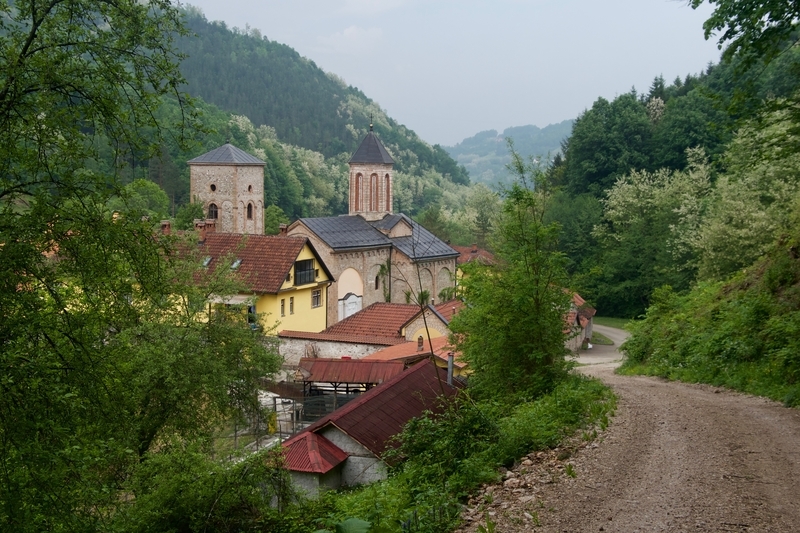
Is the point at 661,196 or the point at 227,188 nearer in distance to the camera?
the point at 661,196

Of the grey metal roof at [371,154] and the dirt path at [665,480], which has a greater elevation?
the grey metal roof at [371,154]

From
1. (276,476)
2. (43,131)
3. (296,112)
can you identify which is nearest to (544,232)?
(276,476)

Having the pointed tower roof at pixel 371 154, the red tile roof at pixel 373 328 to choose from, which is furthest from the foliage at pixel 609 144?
the red tile roof at pixel 373 328

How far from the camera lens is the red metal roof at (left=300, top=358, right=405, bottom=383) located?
823 inches

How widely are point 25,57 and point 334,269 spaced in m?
35.2

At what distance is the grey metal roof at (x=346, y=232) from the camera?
41.4 meters

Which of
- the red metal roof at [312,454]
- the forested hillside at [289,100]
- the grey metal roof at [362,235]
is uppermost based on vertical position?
the forested hillside at [289,100]

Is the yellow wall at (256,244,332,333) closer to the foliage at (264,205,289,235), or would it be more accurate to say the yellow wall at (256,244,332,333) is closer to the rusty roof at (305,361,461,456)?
the rusty roof at (305,361,461,456)

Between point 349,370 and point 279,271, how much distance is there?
12056 mm

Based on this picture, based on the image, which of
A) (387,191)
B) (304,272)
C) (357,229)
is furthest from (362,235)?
(304,272)

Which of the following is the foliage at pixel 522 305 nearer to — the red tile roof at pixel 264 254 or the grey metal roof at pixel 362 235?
the red tile roof at pixel 264 254

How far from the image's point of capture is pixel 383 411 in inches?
580

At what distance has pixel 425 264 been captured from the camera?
150 ft

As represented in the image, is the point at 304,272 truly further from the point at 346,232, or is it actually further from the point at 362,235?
the point at 362,235
